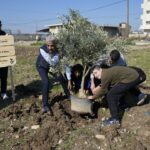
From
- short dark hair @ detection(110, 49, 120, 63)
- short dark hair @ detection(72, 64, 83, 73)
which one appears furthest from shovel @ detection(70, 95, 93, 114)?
short dark hair @ detection(110, 49, 120, 63)

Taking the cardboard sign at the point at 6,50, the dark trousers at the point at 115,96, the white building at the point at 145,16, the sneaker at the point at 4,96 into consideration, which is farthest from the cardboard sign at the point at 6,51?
the white building at the point at 145,16

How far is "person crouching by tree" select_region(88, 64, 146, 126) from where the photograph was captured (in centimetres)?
733

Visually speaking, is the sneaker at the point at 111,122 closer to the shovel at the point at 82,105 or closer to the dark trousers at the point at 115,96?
the dark trousers at the point at 115,96

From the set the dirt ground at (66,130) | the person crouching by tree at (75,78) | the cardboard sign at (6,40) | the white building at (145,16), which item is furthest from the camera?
the white building at (145,16)

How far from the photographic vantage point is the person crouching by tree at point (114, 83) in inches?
288

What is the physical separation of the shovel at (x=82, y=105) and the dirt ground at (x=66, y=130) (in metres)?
0.16

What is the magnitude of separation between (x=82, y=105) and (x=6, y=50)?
8.49ft

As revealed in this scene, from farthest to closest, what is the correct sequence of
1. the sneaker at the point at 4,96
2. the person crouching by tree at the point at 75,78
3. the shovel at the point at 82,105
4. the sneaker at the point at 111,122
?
1. the sneaker at the point at 4,96
2. the person crouching by tree at the point at 75,78
3. the shovel at the point at 82,105
4. the sneaker at the point at 111,122

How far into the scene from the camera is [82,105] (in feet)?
25.7

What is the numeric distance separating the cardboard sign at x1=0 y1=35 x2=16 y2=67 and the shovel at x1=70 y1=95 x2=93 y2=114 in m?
2.17

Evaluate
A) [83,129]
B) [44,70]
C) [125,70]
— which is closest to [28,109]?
[44,70]

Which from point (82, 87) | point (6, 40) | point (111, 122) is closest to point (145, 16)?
point (6, 40)

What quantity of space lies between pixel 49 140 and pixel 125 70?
6.52 ft

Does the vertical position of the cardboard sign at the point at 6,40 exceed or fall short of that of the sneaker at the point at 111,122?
it exceeds it
